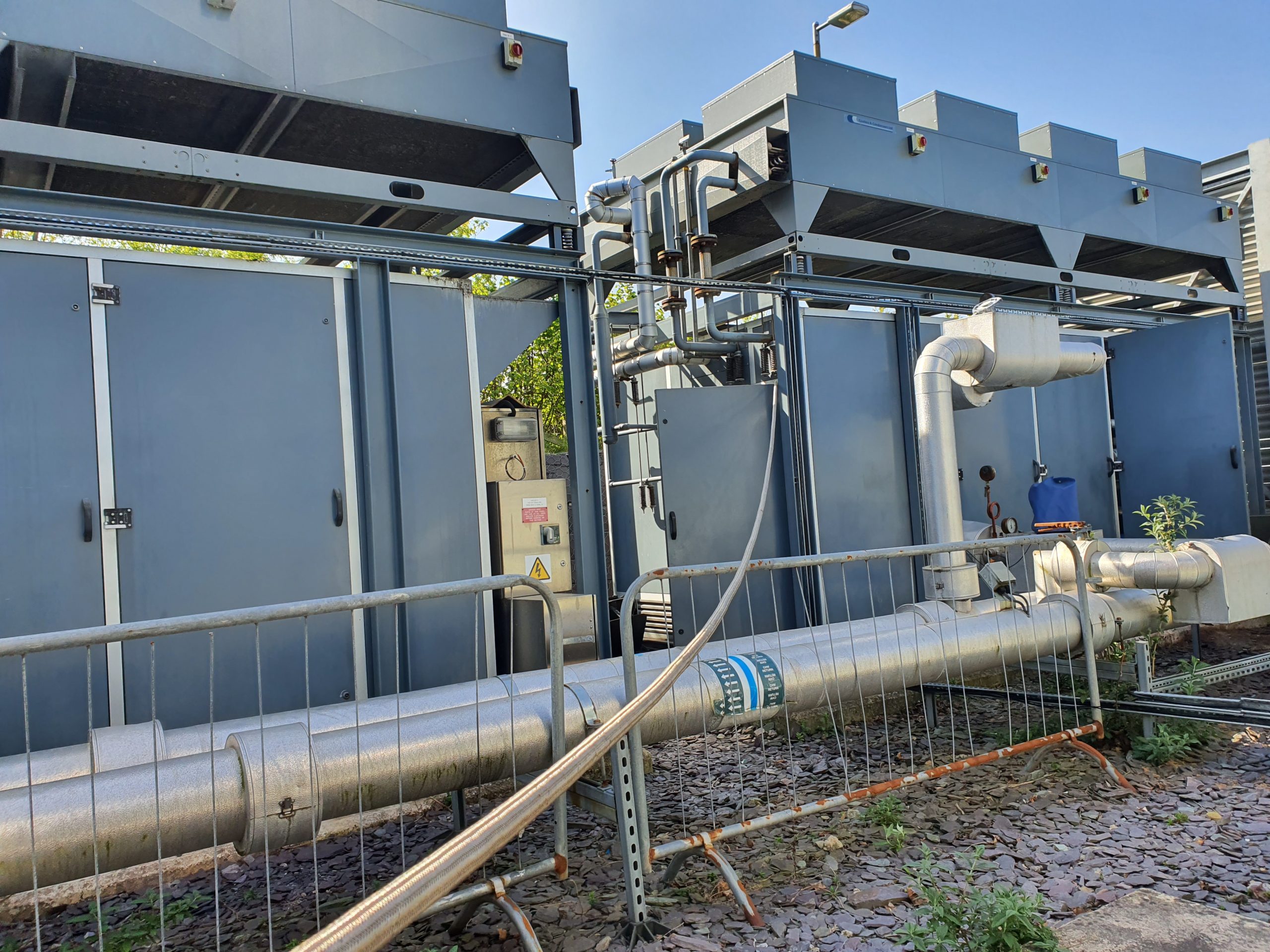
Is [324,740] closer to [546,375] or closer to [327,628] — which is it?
[327,628]

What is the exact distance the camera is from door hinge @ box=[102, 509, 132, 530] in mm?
4070

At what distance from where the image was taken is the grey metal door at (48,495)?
12.7 ft

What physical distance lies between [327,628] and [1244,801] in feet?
14.6

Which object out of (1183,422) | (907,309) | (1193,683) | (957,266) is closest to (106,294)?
(907,309)

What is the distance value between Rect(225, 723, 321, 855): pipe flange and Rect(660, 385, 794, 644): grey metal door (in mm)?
3214

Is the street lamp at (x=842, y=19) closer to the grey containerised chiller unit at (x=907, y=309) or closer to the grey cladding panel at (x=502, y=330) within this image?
the grey containerised chiller unit at (x=907, y=309)

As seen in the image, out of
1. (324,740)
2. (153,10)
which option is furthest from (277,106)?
(324,740)

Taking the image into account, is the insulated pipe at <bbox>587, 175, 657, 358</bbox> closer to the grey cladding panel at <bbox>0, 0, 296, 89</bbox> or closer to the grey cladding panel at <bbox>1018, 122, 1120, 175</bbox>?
the grey cladding panel at <bbox>0, 0, 296, 89</bbox>

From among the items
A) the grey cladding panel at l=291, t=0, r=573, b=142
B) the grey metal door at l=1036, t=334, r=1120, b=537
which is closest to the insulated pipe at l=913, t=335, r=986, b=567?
the grey metal door at l=1036, t=334, r=1120, b=537

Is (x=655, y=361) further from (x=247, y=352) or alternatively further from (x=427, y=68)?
(x=247, y=352)

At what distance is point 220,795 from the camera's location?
275 centimetres

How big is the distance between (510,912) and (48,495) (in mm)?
2795

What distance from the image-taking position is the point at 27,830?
8.23 ft

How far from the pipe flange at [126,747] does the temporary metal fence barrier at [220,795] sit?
0.02 meters
